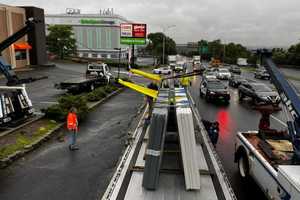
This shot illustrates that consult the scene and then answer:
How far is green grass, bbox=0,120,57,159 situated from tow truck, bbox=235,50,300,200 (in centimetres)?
795

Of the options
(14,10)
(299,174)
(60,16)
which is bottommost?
(299,174)

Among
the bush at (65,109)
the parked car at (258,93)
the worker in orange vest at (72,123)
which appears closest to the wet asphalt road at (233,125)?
the parked car at (258,93)

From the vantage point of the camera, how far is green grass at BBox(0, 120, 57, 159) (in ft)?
30.3

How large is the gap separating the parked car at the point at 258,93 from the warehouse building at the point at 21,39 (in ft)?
96.7

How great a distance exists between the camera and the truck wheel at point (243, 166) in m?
7.33

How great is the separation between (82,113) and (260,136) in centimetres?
966

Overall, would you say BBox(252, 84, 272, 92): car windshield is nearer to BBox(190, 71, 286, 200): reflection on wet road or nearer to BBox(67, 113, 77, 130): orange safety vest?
BBox(190, 71, 286, 200): reflection on wet road

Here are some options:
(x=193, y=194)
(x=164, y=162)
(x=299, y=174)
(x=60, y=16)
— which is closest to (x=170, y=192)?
(x=193, y=194)

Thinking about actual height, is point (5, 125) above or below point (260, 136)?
below

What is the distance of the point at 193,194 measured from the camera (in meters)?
4.46

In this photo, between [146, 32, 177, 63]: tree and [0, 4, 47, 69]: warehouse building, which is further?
[146, 32, 177, 63]: tree

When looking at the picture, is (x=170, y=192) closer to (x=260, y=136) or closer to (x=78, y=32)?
(x=260, y=136)

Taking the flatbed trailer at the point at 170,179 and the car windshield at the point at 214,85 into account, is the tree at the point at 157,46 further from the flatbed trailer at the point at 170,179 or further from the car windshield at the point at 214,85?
the flatbed trailer at the point at 170,179

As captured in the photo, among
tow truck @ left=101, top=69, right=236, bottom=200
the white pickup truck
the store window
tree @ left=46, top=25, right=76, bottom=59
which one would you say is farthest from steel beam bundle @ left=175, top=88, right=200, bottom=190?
tree @ left=46, top=25, right=76, bottom=59
